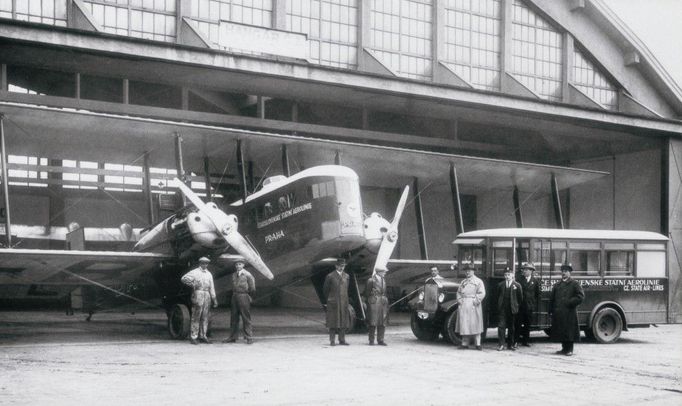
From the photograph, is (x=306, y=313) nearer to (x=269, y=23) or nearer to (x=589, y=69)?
(x=269, y=23)

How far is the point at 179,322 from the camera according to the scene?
17188 millimetres

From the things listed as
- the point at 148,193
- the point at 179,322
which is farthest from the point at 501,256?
the point at 148,193

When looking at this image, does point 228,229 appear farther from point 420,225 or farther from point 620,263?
point 620,263

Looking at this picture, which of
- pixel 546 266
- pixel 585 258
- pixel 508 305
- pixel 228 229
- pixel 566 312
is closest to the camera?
pixel 566 312

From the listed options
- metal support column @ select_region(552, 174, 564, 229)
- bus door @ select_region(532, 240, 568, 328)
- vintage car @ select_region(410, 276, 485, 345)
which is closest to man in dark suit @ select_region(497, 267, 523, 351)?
vintage car @ select_region(410, 276, 485, 345)

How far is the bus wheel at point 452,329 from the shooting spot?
52.6 ft

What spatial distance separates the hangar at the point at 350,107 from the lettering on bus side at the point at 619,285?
5.35 meters

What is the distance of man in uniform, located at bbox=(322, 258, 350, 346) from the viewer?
15898mm

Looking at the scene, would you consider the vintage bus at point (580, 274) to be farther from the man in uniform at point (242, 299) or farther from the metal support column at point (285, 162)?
the metal support column at point (285, 162)

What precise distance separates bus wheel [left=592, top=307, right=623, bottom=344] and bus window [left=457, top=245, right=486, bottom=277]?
2733mm

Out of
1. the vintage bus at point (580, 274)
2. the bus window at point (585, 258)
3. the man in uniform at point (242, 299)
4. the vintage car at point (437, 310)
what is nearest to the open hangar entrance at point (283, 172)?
the man in uniform at point (242, 299)

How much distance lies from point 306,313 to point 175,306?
1253 cm

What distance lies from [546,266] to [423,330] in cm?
290

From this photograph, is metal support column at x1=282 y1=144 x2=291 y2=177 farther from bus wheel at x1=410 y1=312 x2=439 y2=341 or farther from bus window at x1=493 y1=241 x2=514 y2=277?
bus window at x1=493 y1=241 x2=514 y2=277
